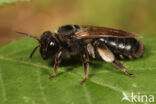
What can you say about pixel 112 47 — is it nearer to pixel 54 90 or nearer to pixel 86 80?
pixel 86 80

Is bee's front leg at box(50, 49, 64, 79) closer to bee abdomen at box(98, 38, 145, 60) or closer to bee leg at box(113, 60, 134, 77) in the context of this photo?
bee abdomen at box(98, 38, 145, 60)

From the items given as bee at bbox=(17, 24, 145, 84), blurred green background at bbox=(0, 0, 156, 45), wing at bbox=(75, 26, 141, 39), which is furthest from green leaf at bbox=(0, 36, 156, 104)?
blurred green background at bbox=(0, 0, 156, 45)

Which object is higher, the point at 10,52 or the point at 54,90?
the point at 10,52

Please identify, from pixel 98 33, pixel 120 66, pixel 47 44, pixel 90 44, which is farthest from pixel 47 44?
pixel 120 66

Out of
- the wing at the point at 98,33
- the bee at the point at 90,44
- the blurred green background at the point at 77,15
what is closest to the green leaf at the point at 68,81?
the bee at the point at 90,44

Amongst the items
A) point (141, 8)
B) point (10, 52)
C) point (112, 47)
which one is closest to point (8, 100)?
point (10, 52)

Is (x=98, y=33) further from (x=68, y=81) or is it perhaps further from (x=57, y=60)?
(x=68, y=81)
